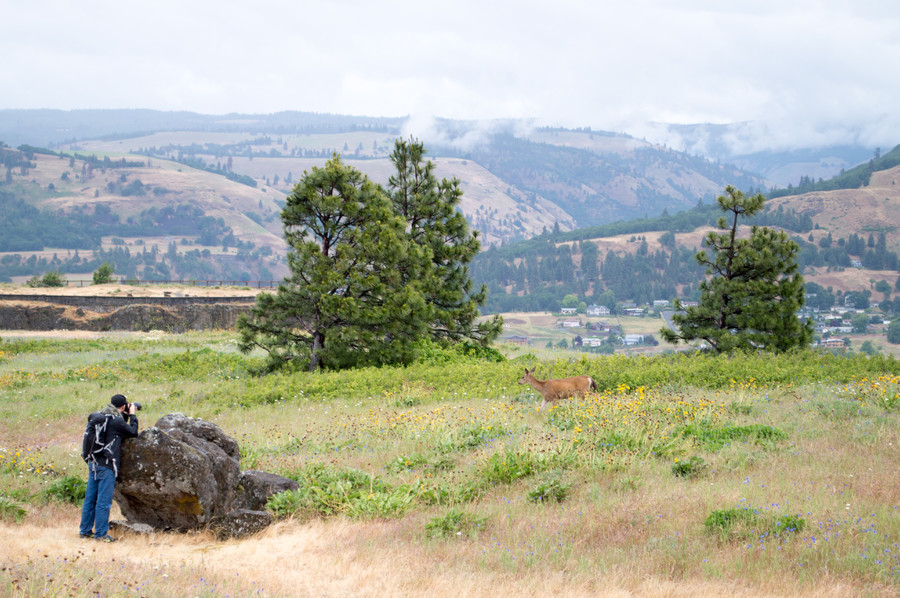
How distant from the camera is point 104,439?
29.2 feet

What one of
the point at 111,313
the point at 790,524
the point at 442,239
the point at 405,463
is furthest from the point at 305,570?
the point at 111,313

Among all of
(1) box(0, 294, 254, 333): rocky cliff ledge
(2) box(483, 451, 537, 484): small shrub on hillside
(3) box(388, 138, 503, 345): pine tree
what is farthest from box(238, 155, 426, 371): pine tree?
(1) box(0, 294, 254, 333): rocky cliff ledge

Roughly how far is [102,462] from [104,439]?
1.12 ft

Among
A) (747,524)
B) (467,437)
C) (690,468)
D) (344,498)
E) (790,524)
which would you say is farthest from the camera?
(467,437)

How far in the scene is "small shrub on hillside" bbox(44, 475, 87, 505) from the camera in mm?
11055

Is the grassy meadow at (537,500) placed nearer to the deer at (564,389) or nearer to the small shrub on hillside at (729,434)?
the small shrub on hillside at (729,434)

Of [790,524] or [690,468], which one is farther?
[690,468]

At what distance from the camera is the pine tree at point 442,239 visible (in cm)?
3256

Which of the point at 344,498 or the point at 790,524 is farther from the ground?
the point at 790,524

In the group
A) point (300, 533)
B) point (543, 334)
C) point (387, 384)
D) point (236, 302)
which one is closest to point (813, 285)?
point (543, 334)

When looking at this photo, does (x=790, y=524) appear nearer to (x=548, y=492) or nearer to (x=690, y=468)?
(x=690, y=468)

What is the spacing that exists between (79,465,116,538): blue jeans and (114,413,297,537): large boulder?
8.6 inches

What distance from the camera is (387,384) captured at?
22.5 metres

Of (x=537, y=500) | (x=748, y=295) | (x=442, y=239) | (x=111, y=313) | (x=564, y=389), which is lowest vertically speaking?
(x=111, y=313)
